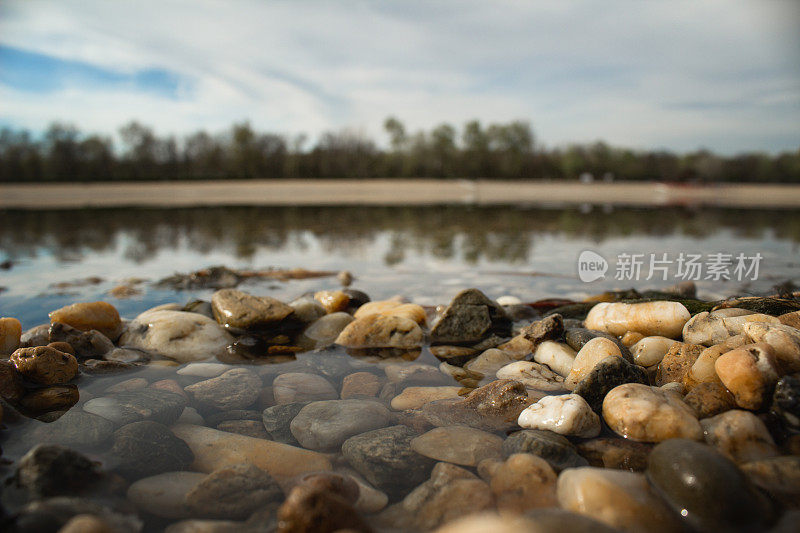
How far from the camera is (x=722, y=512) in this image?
1.75 meters

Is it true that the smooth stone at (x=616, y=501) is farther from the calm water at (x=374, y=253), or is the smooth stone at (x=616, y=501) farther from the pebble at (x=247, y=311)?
the calm water at (x=374, y=253)

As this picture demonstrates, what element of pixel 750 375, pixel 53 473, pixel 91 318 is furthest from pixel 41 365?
pixel 750 375

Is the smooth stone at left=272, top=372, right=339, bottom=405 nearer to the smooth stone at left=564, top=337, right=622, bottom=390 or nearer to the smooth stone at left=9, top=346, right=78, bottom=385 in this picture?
the smooth stone at left=9, top=346, right=78, bottom=385

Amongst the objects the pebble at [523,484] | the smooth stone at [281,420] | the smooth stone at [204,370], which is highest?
the pebble at [523,484]

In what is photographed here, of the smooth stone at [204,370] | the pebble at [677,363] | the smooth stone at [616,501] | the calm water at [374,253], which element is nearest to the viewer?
the smooth stone at [616,501]

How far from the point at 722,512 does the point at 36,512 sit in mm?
2610

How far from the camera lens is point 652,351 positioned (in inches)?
125

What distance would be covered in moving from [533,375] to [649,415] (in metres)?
0.97

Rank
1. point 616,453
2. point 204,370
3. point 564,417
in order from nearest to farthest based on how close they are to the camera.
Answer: point 616,453
point 564,417
point 204,370

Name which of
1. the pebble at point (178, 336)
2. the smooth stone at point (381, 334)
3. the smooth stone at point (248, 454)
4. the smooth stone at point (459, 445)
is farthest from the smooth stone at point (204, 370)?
the smooth stone at point (459, 445)

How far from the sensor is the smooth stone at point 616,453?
7.24ft

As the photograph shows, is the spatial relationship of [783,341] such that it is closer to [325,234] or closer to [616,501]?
[616,501]

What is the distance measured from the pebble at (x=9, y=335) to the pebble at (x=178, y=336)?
70 cm

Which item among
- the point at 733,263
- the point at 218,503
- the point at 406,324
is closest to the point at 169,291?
the point at 406,324
